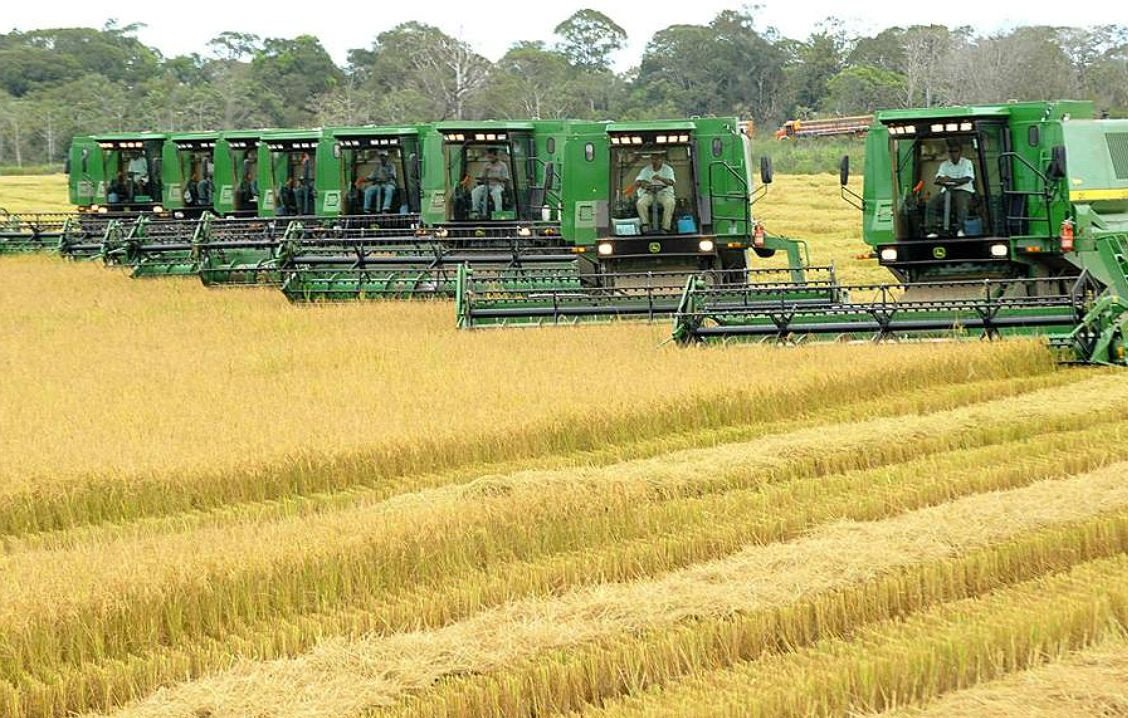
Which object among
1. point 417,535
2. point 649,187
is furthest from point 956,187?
point 417,535

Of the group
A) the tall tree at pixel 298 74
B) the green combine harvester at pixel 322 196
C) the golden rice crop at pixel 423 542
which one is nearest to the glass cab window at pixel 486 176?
the green combine harvester at pixel 322 196

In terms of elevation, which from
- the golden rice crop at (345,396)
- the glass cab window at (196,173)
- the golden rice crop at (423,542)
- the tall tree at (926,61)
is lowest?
the golden rice crop at (423,542)

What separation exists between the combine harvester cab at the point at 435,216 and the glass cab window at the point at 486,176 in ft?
0.04

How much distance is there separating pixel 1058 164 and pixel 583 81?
5747 centimetres

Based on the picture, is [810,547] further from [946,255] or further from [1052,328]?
[946,255]

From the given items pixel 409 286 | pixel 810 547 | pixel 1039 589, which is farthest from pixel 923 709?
pixel 409 286

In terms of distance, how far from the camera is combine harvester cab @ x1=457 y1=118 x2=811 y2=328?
16344mm

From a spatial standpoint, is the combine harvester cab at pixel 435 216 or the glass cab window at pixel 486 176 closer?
the combine harvester cab at pixel 435 216

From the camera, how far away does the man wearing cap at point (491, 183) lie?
20.8 m

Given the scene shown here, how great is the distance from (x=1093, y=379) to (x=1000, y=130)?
4.10 m

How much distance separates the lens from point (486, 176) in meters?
21.0

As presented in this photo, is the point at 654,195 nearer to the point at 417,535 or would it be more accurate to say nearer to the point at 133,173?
the point at 417,535

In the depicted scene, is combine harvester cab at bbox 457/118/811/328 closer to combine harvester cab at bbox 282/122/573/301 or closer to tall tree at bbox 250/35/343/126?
combine harvester cab at bbox 282/122/573/301

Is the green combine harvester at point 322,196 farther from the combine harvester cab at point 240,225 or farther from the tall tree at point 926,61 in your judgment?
the tall tree at point 926,61
